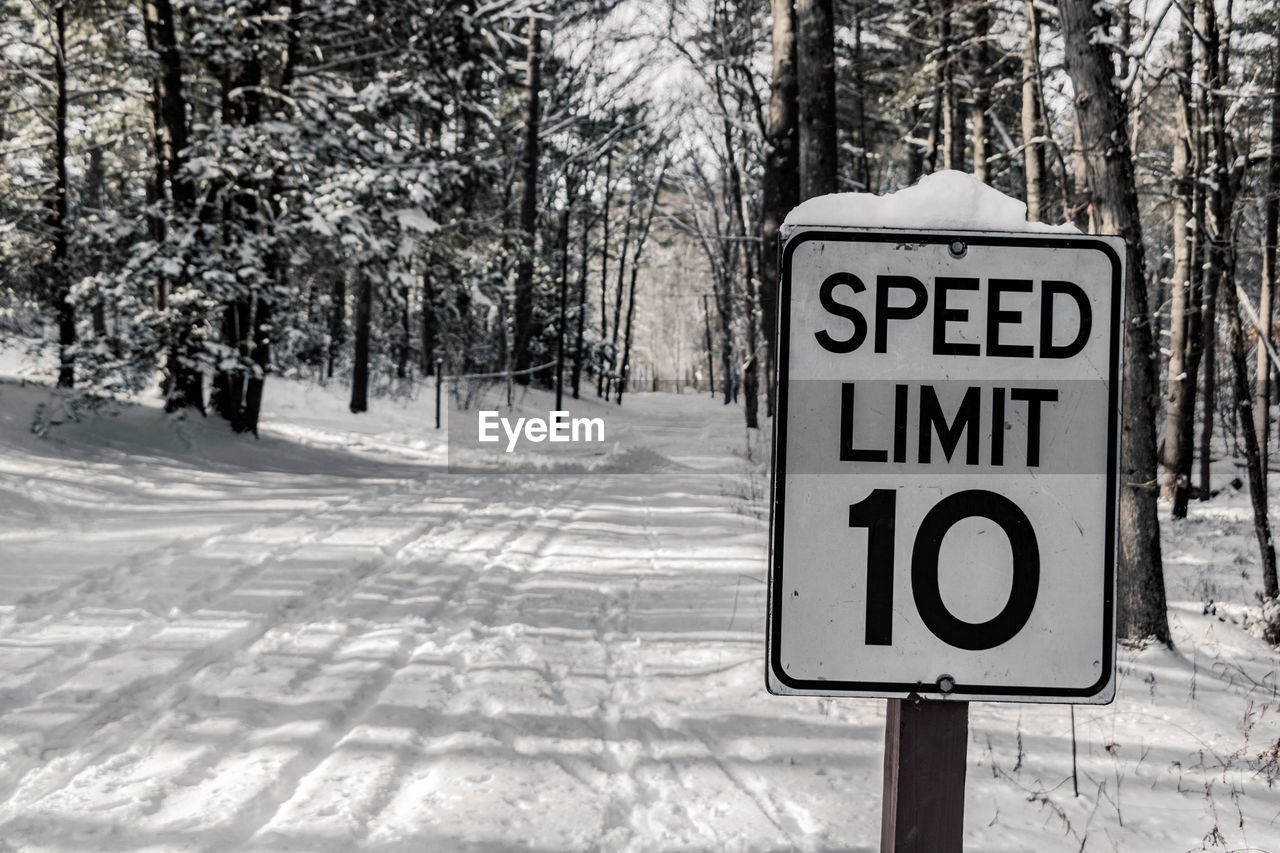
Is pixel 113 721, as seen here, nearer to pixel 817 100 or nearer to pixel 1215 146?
pixel 817 100

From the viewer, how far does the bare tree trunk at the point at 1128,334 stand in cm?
571

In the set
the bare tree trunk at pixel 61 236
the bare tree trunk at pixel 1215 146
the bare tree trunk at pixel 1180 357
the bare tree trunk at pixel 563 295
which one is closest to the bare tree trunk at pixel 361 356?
the bare tree trunk at pixel 563 295

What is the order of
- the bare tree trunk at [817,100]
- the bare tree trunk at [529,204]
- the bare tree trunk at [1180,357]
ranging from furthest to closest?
the bare tree trunk at [529,204] < the bare tree trunk at [1180,357] < the bare tree trunk at [817,100]

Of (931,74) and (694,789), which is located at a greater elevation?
(931,74)

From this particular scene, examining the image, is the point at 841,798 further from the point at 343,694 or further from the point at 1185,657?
the point at 1185,657

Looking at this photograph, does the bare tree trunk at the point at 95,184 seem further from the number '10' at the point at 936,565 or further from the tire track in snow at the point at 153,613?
the number '10' at the point at 936,565

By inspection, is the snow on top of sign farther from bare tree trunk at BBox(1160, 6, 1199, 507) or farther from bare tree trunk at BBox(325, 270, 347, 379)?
bare tree trunk at BBox(325, 270, 347, 379)

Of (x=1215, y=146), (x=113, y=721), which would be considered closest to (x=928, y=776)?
(x=113, y=721)

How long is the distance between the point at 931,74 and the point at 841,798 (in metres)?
13.4

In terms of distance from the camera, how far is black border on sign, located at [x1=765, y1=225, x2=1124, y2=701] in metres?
1.39

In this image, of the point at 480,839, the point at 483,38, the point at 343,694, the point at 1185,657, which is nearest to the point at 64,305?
the point at 483,38

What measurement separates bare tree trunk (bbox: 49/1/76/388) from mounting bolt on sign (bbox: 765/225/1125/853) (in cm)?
1203

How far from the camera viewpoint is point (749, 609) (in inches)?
258

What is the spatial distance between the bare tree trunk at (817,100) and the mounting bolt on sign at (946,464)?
28.5ft
